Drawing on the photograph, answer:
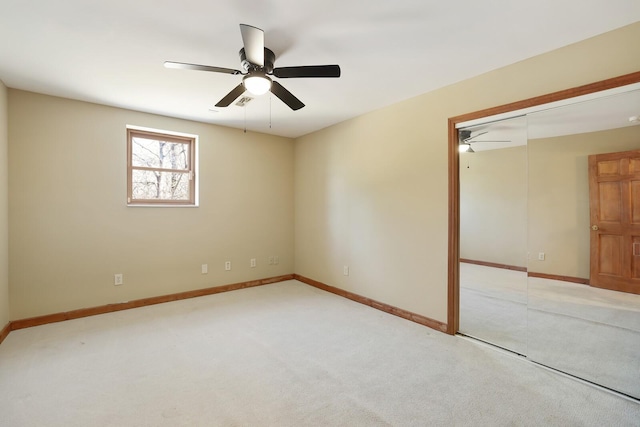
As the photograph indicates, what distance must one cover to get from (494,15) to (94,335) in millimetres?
4204

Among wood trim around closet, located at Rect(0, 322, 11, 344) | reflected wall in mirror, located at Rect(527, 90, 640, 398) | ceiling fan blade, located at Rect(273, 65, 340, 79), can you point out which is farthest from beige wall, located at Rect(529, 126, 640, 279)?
wood trim around closet, located at Rect(0, 322, 11, 344)

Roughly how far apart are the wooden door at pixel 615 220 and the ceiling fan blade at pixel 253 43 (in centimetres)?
268

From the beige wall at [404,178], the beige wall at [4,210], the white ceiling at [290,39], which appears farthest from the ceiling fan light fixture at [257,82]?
the beige wall at [4,210]

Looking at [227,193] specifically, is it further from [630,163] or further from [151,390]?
[630,163]

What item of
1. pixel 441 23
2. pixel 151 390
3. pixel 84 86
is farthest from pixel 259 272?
pixel 441 23

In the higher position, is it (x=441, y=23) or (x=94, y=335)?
(x=441, y=23)

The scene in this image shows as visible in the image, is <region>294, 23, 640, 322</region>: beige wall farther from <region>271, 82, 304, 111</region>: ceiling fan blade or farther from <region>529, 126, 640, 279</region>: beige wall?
<region>271, 82, 304, 111</region>: ceiling fan blade

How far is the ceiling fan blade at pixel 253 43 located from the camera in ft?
5.44

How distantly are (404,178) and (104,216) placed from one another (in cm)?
353

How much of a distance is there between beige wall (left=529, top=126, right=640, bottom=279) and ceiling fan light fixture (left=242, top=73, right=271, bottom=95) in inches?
91.2

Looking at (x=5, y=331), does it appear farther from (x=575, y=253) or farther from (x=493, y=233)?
(x=575, y=253)

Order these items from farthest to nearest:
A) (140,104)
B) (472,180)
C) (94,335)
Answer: (140,104), (472,180), (94,335)

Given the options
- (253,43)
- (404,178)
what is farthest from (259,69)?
(404,178)

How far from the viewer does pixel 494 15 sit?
1859 millimetres
